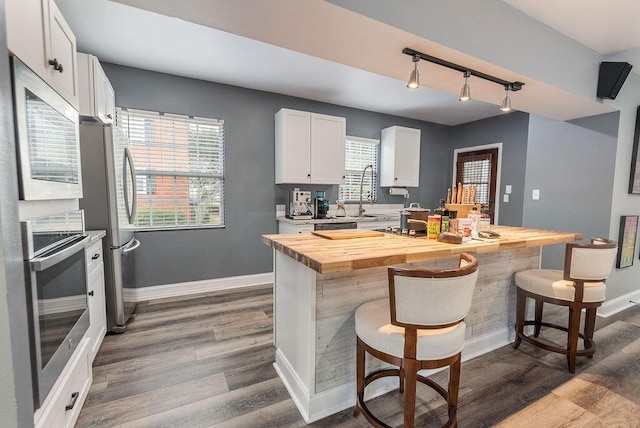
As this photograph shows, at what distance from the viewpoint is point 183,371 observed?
202 centimetres

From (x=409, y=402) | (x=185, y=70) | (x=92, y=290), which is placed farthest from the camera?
(x=185, y=70)

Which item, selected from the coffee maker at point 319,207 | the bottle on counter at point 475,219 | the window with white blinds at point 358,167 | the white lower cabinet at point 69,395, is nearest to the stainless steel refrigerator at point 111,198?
the white lower cabinet at point 69,395

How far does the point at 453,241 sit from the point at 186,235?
3.01 meters

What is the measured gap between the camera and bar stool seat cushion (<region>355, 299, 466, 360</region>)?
1.27 meters

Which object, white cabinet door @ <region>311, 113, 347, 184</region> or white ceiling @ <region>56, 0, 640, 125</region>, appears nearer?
white ceiling @ <region>56, 0, 640, 125</region>

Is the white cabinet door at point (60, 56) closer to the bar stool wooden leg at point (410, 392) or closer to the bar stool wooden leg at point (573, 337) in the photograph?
the bar stool wooden leg at point (410, 392)

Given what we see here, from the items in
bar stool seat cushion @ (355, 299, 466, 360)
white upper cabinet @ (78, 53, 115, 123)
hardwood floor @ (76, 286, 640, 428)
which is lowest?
hardwood floor @ (76, 286, 640, 428)

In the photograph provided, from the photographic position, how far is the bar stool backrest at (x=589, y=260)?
1874mm

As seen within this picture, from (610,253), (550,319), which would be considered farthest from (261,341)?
(550,319)

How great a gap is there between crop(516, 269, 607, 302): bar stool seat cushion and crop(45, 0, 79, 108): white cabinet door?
122 inches

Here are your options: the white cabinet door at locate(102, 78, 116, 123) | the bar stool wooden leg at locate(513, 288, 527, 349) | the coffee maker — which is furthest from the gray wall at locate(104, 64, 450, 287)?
the bar stool wooden leg at locate(513, 288, 527, 349)

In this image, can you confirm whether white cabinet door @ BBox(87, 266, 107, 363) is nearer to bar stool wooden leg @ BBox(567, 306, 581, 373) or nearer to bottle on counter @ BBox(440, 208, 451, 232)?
bottle on counter @ BBox(440, 208, 451, 232)

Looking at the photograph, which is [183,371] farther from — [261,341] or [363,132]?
[363,132]

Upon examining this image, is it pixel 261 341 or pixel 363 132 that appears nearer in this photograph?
pixel 261 341
